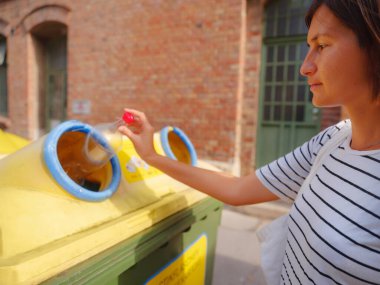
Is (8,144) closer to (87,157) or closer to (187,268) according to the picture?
(87,157)

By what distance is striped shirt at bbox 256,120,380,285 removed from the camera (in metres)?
0.74

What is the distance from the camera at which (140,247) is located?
1.13 meters

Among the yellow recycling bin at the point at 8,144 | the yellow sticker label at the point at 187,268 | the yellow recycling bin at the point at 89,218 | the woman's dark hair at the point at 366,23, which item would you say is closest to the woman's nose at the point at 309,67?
the woman's dark hair at the point at 366,23

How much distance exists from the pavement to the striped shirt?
1886mm

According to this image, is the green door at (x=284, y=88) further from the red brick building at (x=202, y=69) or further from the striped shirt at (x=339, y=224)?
the striped shirt at (x=339, y=224)

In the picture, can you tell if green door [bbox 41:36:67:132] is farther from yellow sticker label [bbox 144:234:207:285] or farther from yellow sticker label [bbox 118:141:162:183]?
yellow sticker label [bbox 144:234:207:285]

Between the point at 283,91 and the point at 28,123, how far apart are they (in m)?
5.46

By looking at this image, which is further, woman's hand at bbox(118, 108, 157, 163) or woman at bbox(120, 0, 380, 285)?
woman's hand at bbox(118, 108, 157, 163)

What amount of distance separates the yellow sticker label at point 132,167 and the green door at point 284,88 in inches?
130

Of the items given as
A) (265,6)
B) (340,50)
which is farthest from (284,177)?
(265,6)

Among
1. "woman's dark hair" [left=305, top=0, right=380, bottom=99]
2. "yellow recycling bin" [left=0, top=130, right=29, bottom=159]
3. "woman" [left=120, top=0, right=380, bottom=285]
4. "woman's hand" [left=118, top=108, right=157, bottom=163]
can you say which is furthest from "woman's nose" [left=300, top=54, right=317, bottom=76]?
"yellow recycling bin" [left=0, top=130, right=29, bottom=159]

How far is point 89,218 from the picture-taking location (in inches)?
40.7

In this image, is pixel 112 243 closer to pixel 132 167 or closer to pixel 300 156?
pixel 132 167

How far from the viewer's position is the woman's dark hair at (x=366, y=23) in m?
0.73
